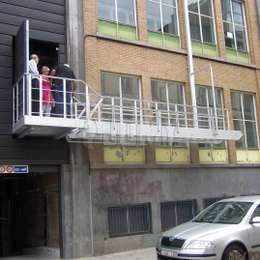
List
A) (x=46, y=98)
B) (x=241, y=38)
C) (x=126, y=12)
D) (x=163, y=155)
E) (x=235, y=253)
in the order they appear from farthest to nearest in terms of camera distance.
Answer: (x=241, y=38) → (x=126, y=12) → (x=163, y=155) → (x=46, y=98) → (x=235, y=253)

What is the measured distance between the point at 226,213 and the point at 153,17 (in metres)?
9.06

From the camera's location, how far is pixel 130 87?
16141mm

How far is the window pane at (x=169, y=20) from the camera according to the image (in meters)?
17.8

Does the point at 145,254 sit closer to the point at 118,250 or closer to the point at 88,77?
the point at 118,250

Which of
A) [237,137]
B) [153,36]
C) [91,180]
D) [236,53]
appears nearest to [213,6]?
[236,53]

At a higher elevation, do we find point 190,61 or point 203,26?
point 203,26

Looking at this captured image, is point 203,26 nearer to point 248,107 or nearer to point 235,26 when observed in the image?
point 235,26

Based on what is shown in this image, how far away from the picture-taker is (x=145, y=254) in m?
13.7

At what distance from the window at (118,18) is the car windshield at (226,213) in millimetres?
7377

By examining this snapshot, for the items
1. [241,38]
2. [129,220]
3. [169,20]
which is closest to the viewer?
[129,220]

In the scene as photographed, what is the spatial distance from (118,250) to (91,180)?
228 cm

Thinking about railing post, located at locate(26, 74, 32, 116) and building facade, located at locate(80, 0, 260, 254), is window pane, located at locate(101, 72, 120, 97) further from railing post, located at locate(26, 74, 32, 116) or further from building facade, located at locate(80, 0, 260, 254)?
railing post, located at locate(26, 74, 32, 116)

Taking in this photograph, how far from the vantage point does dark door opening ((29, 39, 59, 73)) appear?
1456 cm

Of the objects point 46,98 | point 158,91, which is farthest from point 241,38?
point 46,98
